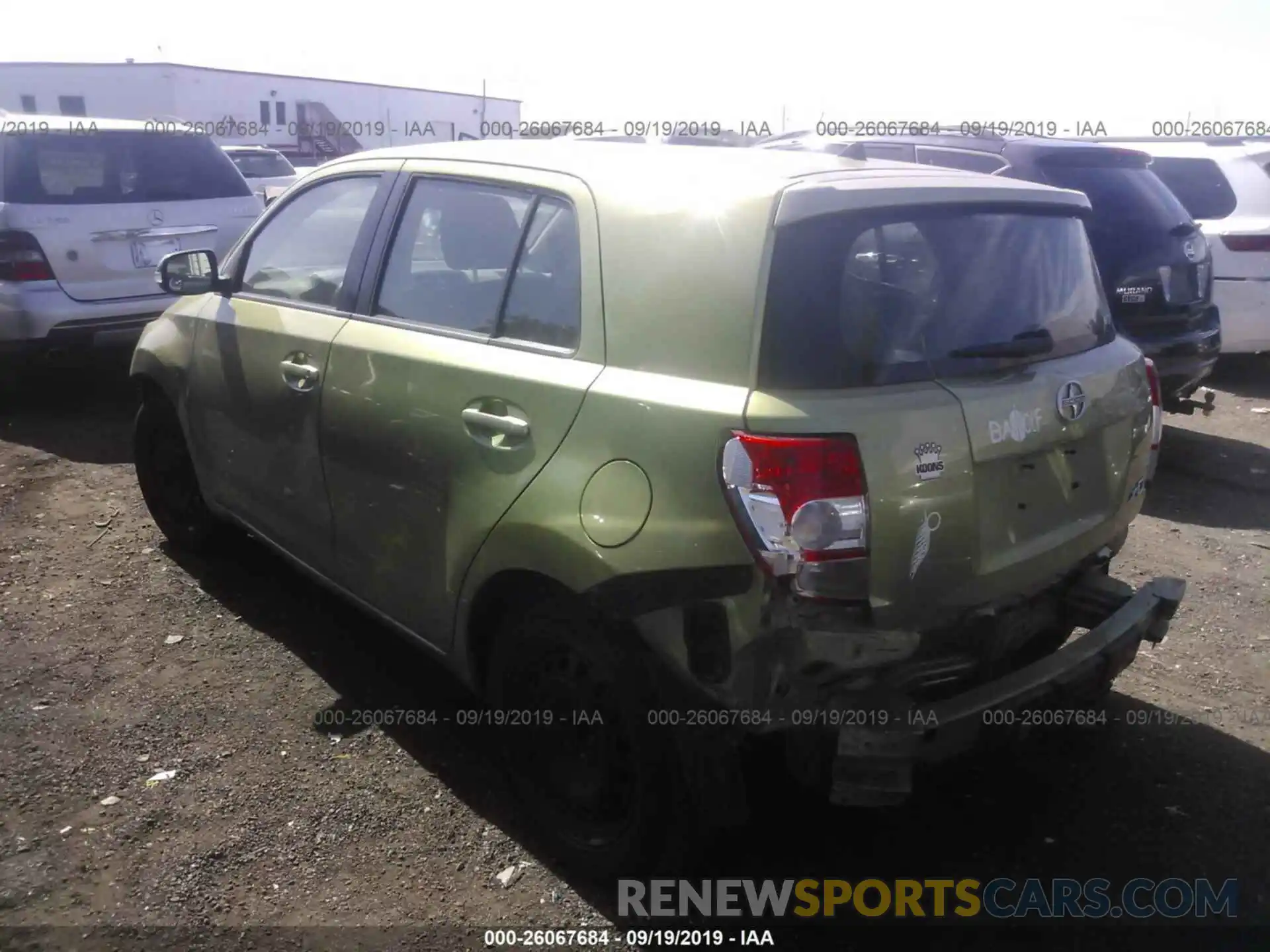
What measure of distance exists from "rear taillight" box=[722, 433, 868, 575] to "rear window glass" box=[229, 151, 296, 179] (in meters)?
17.9

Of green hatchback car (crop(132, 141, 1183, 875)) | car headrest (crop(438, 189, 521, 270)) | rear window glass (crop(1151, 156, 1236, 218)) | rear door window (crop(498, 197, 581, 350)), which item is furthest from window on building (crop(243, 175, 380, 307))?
rear window glass (crop(1151, 156, 1236, 218))

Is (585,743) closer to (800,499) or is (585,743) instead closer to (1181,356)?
(800,499)

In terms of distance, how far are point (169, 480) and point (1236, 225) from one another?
287 inches

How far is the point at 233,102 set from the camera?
3347 cm

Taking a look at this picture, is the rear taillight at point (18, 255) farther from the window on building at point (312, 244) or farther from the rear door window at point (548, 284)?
the rear door window at point (548, 284)

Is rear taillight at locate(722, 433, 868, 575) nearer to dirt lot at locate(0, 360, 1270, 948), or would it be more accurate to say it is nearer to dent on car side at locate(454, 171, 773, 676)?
dent on car side at locate(454, 171, 773, 676)

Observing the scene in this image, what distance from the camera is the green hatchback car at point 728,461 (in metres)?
2.29

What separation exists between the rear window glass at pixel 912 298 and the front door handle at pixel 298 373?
5.92ft

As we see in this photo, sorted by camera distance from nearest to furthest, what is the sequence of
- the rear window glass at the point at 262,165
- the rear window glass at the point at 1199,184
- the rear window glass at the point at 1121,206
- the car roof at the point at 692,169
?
the car roof at the point at 692,169, the rear window glass at the point at 1121,206, the rear window glass at the point at 1199,184, the rear window glass at the point at 262,165

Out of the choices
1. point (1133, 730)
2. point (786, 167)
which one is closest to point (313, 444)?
point (786, 167)

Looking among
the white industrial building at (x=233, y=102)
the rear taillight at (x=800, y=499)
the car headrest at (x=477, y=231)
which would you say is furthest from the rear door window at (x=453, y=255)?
the white industrial building at (x=233, y=102)

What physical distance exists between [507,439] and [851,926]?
154 centimetres

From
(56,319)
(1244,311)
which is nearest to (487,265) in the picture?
(56,319)

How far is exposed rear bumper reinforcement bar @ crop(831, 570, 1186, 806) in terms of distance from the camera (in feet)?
7.59
